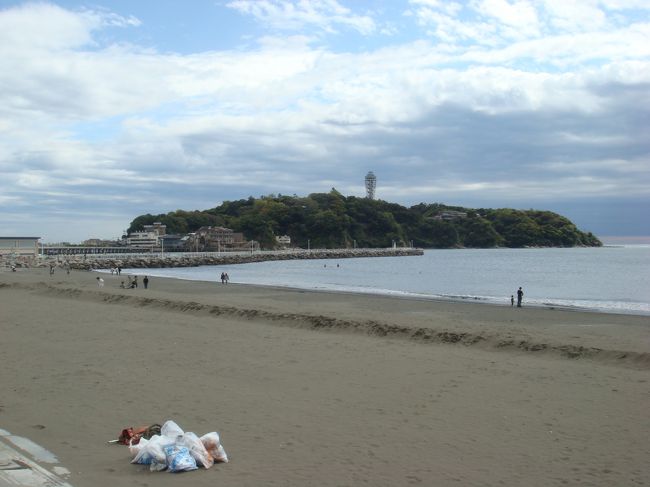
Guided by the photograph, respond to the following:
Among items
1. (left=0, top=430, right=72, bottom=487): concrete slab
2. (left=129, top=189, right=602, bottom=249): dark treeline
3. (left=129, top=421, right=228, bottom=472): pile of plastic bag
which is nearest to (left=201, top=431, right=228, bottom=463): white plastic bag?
(left=129, top=421, right=228, bottom=472): pile of plastic bag

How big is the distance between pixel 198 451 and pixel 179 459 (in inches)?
7.4

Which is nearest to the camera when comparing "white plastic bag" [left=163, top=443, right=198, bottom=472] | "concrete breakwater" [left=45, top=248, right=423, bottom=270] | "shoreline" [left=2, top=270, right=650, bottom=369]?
"white plastic bag" [left=163, top=443, right=198, bottom=472]

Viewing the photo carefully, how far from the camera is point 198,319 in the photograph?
17.8 metres

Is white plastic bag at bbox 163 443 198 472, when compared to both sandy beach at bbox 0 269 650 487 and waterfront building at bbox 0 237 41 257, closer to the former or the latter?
sandy beach at bbox 0 269 650 487

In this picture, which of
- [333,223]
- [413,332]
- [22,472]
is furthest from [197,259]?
[22,472]

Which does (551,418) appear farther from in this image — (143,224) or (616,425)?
(143,224)

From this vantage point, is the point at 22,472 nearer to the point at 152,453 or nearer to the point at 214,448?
the point at 152,453

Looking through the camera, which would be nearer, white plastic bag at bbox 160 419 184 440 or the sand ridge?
white plastic bag at bbox 160 419 184 440

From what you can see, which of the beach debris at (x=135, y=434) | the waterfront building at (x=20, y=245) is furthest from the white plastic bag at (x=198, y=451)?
the waterfront building at (x=20, y=245)

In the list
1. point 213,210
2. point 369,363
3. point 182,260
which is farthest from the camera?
point 213,210

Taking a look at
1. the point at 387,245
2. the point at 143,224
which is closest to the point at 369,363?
the point at 387,245

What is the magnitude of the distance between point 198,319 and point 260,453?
12.5 metres

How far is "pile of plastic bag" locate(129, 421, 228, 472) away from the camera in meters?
5.12

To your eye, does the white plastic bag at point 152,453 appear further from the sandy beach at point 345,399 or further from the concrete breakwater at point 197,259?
the concrete breakwater at point 197,259
